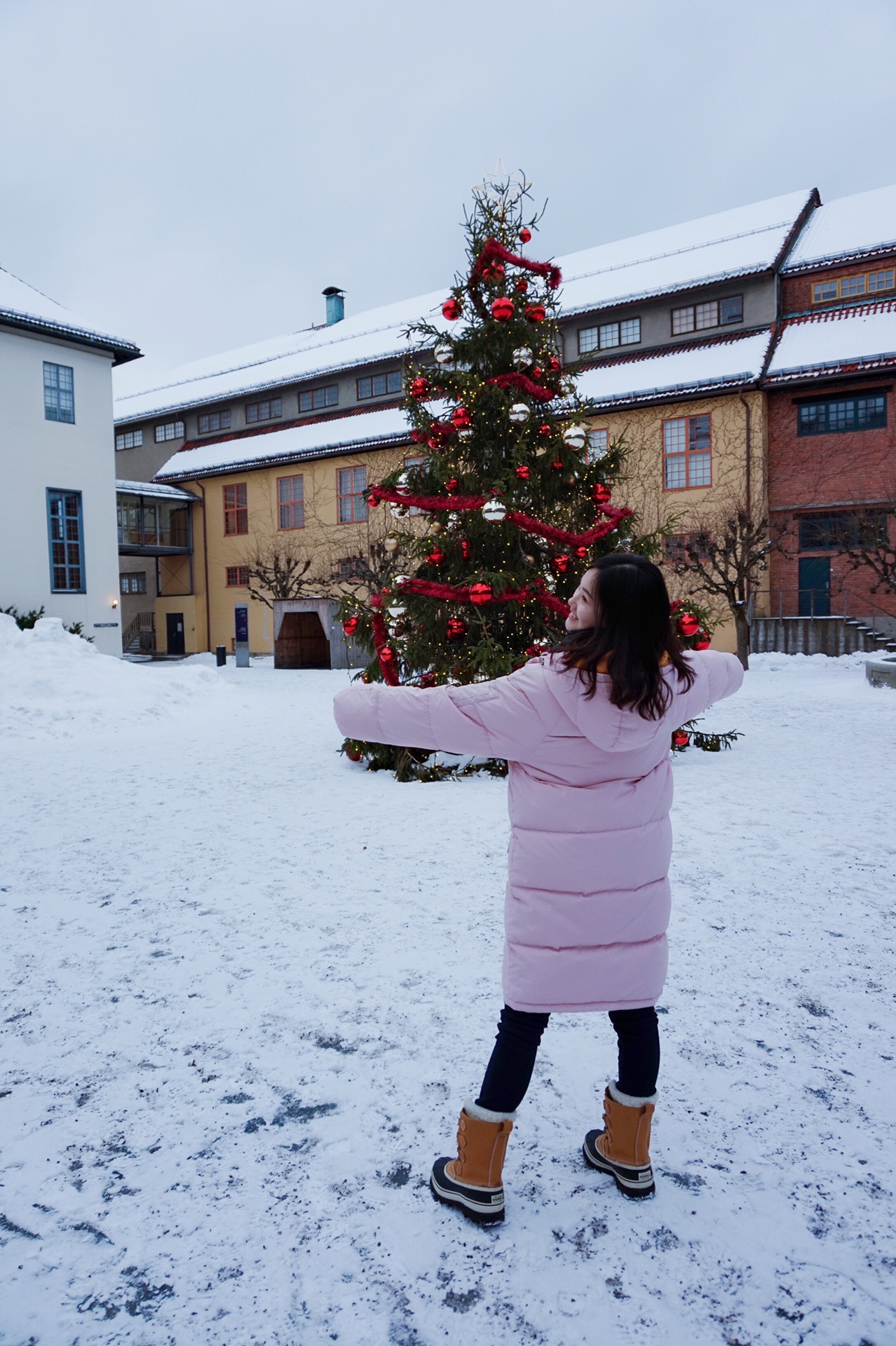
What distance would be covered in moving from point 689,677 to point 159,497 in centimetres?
3478

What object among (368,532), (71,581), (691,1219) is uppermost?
(368,532)

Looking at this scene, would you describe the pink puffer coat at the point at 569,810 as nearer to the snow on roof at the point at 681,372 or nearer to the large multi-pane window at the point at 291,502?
the snow on roof at the point at 681,372

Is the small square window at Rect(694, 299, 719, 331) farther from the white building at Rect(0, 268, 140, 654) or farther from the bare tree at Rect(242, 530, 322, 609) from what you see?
the white building at Rect(0, 268, 140, 654)

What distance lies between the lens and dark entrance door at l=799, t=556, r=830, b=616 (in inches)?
862

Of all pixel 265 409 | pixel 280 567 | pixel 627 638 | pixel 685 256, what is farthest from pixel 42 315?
pixel 627 638

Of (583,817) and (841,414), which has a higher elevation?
(841,414)

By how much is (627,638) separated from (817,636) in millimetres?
20537

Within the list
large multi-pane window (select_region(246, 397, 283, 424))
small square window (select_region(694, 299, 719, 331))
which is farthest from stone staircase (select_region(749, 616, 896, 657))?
large multi-pane window (select_region(246, 397, 283, 424))

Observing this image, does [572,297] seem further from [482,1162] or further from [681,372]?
[482,1162]

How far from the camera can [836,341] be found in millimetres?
21875

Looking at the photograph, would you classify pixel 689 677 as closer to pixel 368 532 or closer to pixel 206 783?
pixel 206 783

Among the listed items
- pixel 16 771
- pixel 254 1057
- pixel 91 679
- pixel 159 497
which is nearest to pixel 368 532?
pixel 159 497

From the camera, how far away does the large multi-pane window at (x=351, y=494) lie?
98.3ft

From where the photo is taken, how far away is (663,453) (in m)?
23.5
